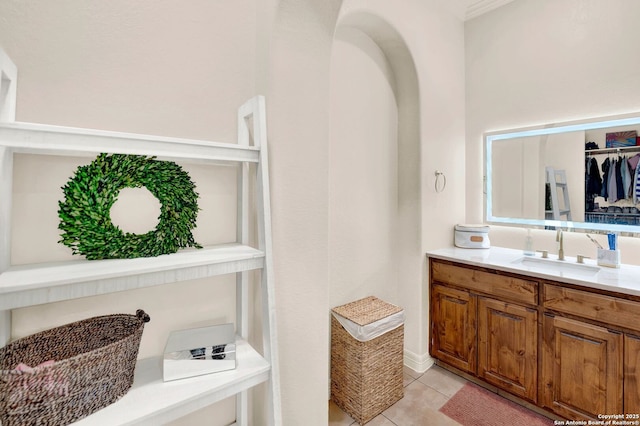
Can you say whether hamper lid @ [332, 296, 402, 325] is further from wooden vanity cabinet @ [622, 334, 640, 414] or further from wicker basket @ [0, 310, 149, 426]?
wicker basket @ [0, 310, 149, 426]

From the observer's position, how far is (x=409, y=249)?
2438mm

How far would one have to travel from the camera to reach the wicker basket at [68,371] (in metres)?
0.67

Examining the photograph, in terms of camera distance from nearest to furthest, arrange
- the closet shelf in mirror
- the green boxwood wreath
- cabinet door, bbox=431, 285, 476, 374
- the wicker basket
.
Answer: the wicker basket → the green boxwood wreath → the closet shelf in mirror → cabinet door, bbox=431, 285, 476, 374

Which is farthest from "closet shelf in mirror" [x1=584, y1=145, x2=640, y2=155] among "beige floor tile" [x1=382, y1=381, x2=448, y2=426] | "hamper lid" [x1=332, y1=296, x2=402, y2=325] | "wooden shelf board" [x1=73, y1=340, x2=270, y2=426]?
"wooden shelf board" [x1=73, y1=340, x2=270, y2=426]

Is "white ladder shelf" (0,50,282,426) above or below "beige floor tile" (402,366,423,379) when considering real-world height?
above

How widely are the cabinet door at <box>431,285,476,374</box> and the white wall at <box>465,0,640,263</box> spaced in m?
0.83

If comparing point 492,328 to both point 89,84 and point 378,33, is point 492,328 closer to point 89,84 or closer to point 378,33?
point 378,33

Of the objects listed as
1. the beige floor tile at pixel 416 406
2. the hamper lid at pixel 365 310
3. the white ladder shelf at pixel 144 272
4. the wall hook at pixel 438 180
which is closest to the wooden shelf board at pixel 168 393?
the white ladder shelf at pixel 144 272

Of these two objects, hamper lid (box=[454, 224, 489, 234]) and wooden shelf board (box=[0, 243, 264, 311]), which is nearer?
wooden shelf board (box=[0, 243, 264, 311])

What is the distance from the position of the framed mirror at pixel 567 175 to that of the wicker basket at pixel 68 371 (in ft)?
9.40

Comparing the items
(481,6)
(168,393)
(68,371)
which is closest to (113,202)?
(68,371)

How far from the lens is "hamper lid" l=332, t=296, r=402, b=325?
1.91 metres

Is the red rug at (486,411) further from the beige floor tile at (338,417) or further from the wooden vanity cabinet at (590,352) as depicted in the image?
the beige floor tile at (338,417)

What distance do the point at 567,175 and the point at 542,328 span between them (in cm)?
127
